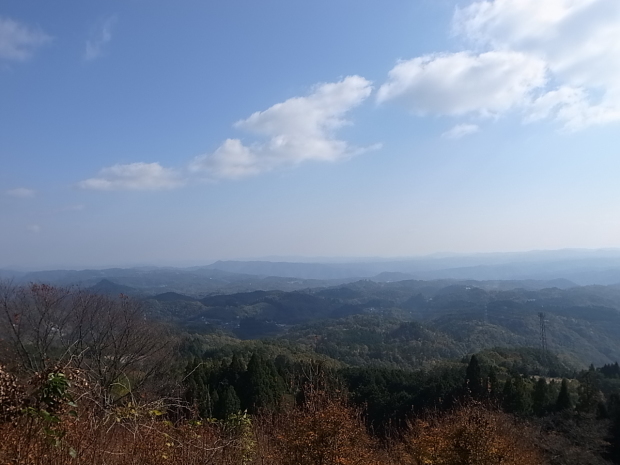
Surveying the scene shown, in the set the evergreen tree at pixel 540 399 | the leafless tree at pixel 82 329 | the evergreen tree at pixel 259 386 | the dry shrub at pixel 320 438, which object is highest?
the leafless tree at pixel 82 329

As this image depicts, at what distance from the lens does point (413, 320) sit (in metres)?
108

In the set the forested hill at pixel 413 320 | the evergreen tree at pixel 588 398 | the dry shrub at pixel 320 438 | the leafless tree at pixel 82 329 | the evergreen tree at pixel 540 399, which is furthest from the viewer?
the forested hill at pixel 413 320

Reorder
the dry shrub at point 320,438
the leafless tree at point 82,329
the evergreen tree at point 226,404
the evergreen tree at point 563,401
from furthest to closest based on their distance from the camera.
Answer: the evergreen tree at point 563,401, the evergreen tree at point 226,404, the leafless tree at point 82,329, the dry shrub at point 320,438

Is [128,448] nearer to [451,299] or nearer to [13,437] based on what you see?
[13,437]

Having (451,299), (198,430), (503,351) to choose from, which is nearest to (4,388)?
(198,430)

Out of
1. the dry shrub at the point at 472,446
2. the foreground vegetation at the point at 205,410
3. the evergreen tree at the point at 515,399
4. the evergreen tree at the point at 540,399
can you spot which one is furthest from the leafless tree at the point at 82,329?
the evergreen tree at the point at 540,399

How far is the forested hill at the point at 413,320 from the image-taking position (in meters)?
79.4

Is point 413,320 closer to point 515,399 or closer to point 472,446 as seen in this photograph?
point 515,399

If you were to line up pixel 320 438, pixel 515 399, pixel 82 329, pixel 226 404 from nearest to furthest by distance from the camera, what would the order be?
pixel 320 438
pixel 82 329
pixel 226 404
pixel 515 399

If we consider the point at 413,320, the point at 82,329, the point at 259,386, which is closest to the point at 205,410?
the point at 82,329

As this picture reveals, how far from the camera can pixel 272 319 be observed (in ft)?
415

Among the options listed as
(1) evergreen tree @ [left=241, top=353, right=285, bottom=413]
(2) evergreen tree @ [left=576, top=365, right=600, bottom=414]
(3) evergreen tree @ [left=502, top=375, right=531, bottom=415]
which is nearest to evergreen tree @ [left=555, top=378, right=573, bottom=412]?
(2) evergreen tree @ [left=576, top=365, right=600, bottom=414]

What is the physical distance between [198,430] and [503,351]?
61863 millimetres

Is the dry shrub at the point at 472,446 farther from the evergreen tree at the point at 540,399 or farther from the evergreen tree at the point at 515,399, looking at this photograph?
the evergreen tree at the point at 540,399
